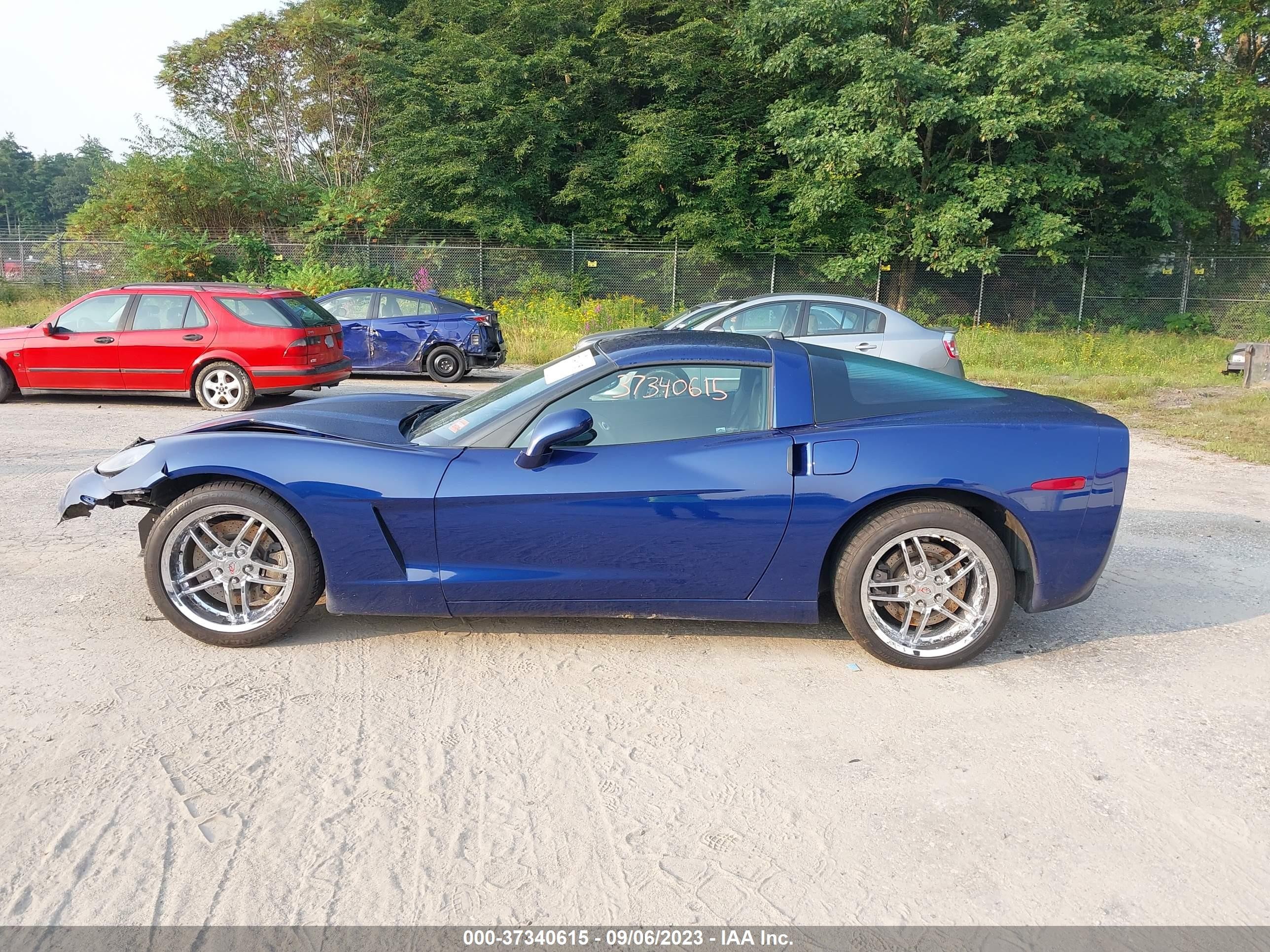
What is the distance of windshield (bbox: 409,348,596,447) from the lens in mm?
4117

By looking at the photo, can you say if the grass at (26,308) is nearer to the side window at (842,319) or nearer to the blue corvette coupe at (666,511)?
the side window at (842,319)

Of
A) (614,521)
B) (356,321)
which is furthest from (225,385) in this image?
(614,521)

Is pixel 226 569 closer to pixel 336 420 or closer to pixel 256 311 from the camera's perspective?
pixel 336 420

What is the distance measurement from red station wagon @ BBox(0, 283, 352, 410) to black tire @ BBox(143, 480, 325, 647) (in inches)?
299

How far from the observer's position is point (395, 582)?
3912 millimetres

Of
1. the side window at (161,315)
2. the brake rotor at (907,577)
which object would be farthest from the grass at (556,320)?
the brake rotor at (907,577)

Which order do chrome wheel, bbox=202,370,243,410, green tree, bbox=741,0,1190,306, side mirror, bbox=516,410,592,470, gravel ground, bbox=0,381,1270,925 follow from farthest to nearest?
green tree, bbox=741,0,1190,306 → chrome wheel, bbox=202,370,243,410 → side mirror, bbox=516,410,592,470 → gravel ground, bbox=0,381,1270,925

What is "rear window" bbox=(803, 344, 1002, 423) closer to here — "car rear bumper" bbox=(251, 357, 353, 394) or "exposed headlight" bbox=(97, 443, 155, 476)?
"exposed headlight" bbox=(97, 443, 155, 476)

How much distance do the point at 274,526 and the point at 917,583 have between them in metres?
2.77

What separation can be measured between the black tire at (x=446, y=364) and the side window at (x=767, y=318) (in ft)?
17.4

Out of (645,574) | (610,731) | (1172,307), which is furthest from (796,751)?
(1172,307)

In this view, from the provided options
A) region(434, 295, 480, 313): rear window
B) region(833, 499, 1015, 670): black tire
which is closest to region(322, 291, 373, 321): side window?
region(434, 295, 480, 313): rear window

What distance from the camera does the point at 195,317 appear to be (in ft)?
36.4

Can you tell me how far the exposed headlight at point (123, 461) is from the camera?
13.6 feet
